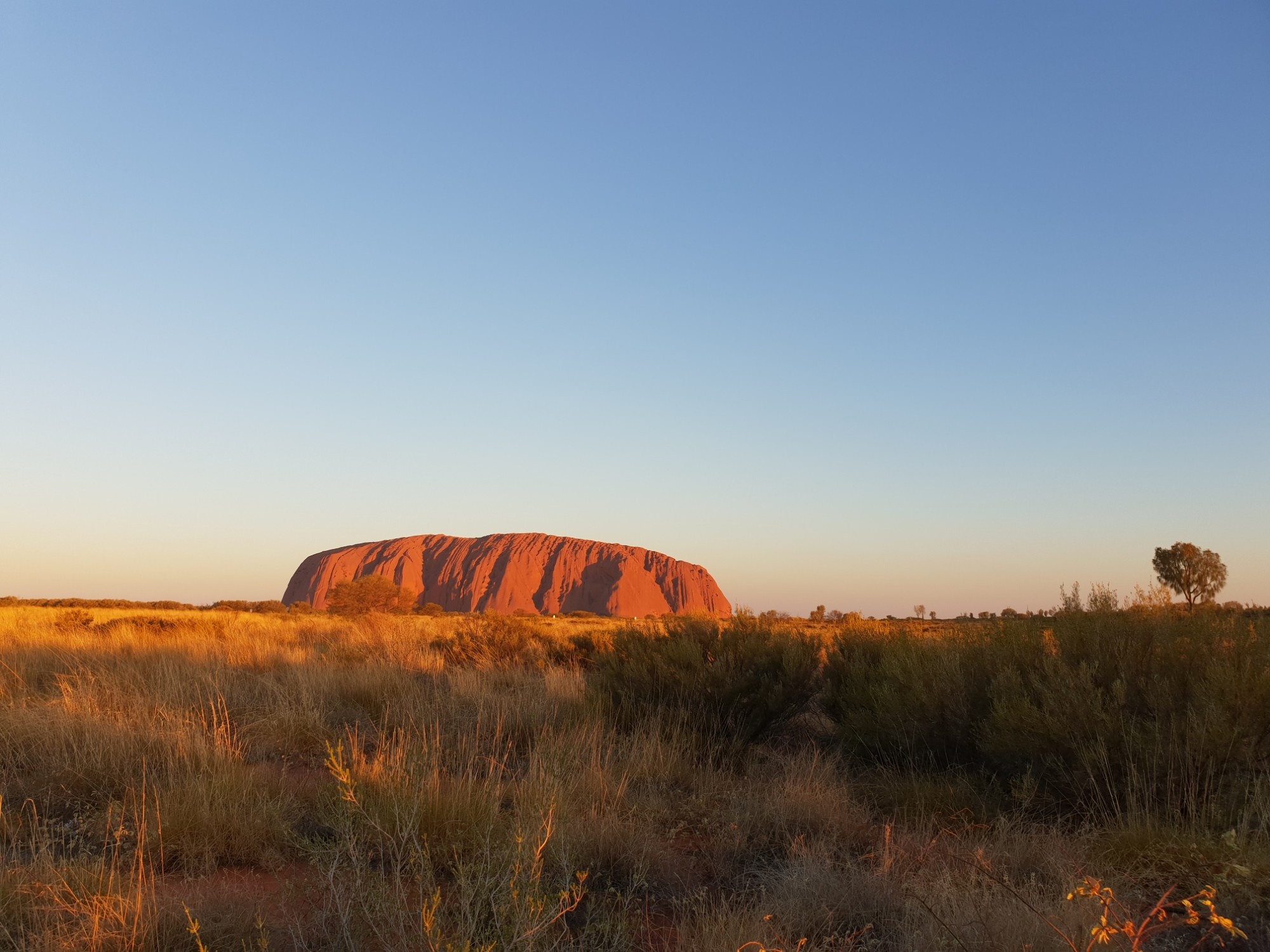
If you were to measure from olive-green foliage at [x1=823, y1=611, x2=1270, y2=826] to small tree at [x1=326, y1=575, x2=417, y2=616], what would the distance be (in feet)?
137

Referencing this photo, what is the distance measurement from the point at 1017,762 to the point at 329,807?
16.6 feet

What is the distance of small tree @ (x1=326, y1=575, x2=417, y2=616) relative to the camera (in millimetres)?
45094

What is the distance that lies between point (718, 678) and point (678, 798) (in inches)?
84.7

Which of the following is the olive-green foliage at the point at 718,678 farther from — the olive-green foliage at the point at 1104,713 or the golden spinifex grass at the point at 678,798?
the olive-green foliage at the point at 1104,713

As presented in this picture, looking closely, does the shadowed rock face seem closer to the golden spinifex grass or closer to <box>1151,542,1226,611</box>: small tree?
<box>1151,542,1226,611</box>: small tree

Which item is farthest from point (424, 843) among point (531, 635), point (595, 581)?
point (595, 581)

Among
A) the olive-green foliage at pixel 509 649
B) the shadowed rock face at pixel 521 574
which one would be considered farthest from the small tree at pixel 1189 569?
the shadowed rock face at pixel 521 574

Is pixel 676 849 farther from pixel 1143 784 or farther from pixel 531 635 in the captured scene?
pixel 531 635

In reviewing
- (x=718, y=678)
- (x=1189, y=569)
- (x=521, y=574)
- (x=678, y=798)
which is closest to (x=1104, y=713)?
(x=678, y=798)

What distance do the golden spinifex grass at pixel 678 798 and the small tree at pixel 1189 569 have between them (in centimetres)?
4055

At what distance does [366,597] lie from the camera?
46.8 meters

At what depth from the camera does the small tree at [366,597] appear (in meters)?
45.1

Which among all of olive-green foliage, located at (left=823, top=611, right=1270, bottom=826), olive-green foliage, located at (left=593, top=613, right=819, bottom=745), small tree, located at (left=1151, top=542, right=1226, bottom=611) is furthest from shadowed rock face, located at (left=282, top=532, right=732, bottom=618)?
olive-green foliage, located at (left=823, top=611, right=1270, bottom=826)

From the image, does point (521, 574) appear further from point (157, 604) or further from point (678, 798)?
point (678, 798)
